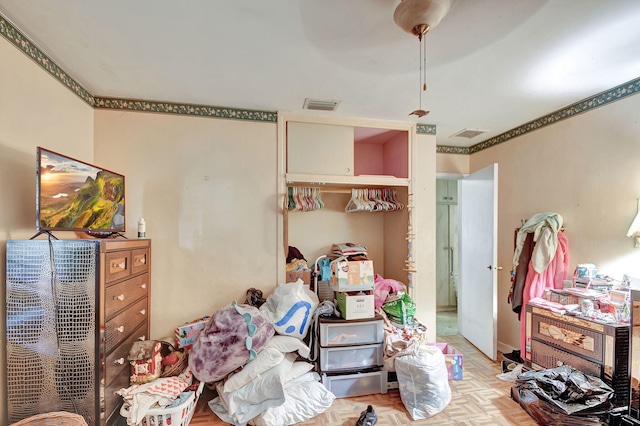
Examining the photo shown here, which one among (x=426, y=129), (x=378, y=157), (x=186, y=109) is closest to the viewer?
(x=186, y=109)

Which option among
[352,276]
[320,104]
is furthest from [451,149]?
[352,276]

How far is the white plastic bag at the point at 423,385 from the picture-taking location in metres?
2.05

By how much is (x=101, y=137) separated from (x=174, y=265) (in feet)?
4.24

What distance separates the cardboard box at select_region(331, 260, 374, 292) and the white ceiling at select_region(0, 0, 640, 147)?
148cm

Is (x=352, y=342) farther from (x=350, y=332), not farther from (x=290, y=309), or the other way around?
(x=290, y=309)

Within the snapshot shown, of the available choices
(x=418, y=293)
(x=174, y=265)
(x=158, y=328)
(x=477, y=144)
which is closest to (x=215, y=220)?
(x=174, y=265)

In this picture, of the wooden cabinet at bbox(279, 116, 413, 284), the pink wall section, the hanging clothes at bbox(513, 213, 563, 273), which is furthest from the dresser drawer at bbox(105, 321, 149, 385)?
the hanging clothes at bbox(513, 213, 563, 273)

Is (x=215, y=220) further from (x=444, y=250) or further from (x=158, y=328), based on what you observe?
(x=444, y=250)

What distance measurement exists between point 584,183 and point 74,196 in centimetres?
400

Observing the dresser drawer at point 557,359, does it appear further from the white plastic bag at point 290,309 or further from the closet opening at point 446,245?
the closet opening at point 446,245

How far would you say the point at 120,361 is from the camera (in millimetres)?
1787

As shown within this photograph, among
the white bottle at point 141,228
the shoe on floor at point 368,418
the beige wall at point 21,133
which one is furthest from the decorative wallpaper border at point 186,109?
the shoe on floor at point 368,418

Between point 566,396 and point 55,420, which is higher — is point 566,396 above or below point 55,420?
below

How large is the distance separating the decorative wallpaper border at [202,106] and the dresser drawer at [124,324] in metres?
1.71
